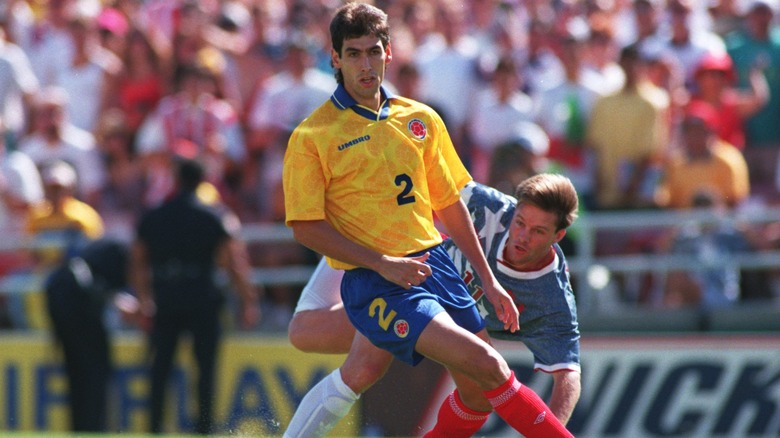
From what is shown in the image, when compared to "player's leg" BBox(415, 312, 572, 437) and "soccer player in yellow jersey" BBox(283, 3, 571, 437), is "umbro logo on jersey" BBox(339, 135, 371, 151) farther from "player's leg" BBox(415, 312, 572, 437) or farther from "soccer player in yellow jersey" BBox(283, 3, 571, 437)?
"player's leg" BBox(415, 312, 572, 437)

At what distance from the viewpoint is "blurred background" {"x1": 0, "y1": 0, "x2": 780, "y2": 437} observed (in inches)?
415

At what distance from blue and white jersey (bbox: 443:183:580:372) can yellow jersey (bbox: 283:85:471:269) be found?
0.51 metres

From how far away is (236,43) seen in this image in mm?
13266

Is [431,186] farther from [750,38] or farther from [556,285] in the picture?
[750,38]

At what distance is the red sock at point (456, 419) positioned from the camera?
20.8ft

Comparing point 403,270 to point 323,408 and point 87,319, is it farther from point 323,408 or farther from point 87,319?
point 87,319

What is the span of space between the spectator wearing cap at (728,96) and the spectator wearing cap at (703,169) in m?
0.37

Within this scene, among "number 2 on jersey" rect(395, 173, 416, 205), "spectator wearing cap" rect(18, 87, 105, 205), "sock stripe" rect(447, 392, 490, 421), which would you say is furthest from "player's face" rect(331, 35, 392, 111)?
"spectator wearing cap" rect(18, 87, 105, 205)

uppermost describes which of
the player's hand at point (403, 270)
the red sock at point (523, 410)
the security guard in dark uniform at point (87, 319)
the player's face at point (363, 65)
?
the player's face at point (363, 65)

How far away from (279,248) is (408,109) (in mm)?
6206

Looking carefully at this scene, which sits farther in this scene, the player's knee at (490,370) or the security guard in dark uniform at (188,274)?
the security guard in dark uniform at (188,274)

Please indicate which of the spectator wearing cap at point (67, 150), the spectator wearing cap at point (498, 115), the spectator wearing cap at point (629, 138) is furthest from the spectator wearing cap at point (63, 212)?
the spectator wearing cap at point (629, 138)

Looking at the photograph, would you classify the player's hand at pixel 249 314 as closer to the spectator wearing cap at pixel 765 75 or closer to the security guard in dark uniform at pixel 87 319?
the security guard in dark uniform at pixel 87 319

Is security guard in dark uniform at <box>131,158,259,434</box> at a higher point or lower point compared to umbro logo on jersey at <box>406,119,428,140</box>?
lower
